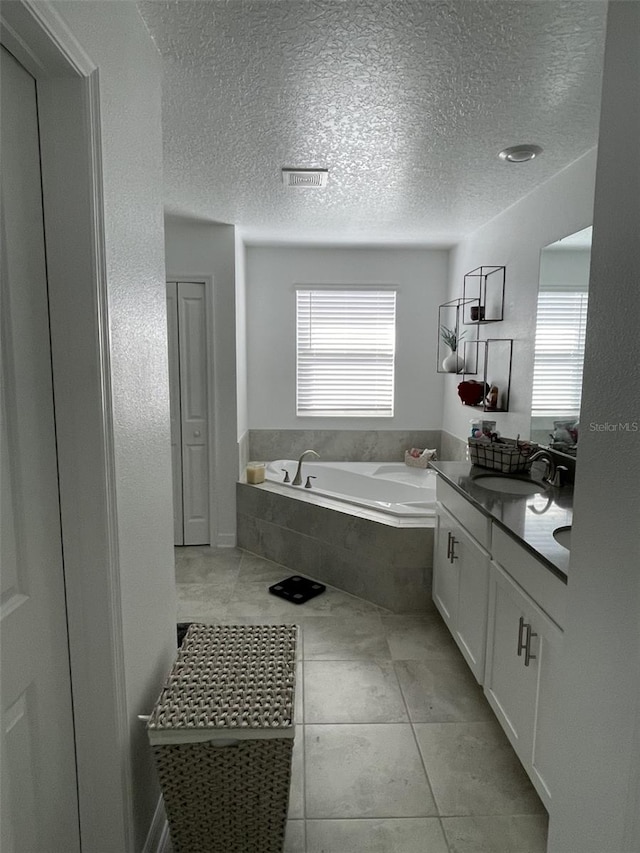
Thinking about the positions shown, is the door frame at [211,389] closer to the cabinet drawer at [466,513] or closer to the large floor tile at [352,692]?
the large floor tile at [352,692]

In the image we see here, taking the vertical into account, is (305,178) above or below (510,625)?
above

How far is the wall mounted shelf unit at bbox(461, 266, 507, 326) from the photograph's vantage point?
3.36 meters

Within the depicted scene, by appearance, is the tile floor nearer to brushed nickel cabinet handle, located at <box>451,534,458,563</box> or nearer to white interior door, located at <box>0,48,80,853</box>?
brushed nickel cabinet handle, located at <box>451,534,458,563</box>

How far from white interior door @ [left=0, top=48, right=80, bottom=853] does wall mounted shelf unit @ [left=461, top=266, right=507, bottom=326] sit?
9.31ft

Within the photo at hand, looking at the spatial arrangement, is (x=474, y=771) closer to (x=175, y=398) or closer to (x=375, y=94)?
(x=375, y=94)

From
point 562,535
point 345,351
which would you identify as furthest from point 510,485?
point 345,351

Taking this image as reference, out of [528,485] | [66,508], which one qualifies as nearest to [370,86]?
[66,508]

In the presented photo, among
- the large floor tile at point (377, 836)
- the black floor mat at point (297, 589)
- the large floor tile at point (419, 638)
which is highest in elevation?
the black floor mat at point (297, 589)

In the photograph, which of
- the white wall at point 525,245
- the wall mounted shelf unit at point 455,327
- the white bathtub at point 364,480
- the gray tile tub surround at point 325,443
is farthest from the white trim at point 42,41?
the gray tile tub surround at point 325,443

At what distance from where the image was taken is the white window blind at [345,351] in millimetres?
4473

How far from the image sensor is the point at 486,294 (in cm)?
361

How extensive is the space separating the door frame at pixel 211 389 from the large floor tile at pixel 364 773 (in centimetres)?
215

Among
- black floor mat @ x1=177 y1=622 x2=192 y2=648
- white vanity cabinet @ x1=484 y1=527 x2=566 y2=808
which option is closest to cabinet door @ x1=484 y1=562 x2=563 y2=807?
white vanity cabinet @ x1=484 y1=527 x2=566 y2=808

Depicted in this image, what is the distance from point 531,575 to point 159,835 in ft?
4.77
